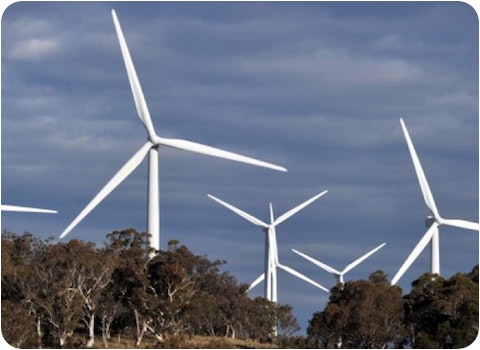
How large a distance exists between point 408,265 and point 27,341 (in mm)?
34700

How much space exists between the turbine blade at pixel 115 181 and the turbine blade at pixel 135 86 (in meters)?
1.68

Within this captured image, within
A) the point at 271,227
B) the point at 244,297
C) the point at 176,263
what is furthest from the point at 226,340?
the point at 271,227

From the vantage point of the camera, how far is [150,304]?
9606cm

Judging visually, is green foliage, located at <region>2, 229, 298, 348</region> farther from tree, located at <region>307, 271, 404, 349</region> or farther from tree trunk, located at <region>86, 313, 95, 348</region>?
tree, located at <region>307, 271, 404, 349</region>

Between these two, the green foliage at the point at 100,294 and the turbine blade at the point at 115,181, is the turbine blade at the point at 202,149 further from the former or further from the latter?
the green foliage at the point at 100,294

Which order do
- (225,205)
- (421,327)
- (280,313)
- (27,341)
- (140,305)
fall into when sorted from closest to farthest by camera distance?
(27,341) < (140,305) < (421,327) < (225,205) < (280,313)


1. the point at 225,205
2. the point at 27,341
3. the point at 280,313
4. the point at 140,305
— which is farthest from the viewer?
the point at 280,313

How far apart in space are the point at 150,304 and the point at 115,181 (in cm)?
1311

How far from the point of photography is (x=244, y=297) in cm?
11762

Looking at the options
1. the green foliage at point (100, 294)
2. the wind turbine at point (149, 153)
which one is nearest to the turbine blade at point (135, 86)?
the wind turbine at point (149, 153)

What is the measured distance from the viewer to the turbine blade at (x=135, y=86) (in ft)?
279

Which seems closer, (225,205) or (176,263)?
(176,263)

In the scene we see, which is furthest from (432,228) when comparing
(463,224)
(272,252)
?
(272,252)

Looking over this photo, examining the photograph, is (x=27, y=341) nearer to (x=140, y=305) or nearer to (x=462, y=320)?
(x=140, y=305)
